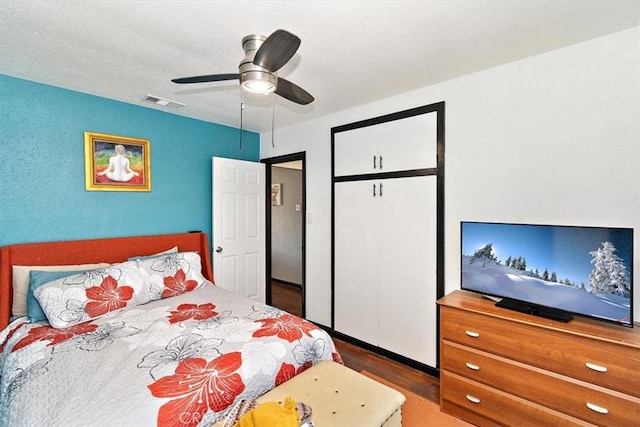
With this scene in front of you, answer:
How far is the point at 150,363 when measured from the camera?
4.80 ft

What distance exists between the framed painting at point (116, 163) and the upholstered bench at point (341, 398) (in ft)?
8.12

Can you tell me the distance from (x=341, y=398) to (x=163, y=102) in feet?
9.64

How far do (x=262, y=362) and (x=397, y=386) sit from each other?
1402mm

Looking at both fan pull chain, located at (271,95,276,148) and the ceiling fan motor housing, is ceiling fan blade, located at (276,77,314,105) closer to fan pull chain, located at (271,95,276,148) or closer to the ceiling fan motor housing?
the ceiling fan motor housing

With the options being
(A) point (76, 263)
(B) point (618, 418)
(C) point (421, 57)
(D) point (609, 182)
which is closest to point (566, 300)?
(B) point (618, 418)

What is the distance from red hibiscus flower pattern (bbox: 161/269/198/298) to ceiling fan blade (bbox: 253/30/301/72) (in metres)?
1.92

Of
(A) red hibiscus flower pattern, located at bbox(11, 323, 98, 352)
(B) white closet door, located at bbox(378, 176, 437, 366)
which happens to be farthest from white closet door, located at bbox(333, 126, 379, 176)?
(A) red hibiscus flower pattern, located at bbox(11, 323, 98, 352)

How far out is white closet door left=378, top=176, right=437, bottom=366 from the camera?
2.54 meters

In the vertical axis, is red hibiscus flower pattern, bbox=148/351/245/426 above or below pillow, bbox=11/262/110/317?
below

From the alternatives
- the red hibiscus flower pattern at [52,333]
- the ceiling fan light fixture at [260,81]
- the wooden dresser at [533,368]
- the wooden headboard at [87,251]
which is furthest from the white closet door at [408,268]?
the red hibiscus flower pattern at [52,333]

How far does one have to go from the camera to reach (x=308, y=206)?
360 centimetres

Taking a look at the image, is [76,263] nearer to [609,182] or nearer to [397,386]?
[397,386]

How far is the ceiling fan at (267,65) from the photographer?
1.36 meters

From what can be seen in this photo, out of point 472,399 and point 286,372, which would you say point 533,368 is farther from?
point 286,372
